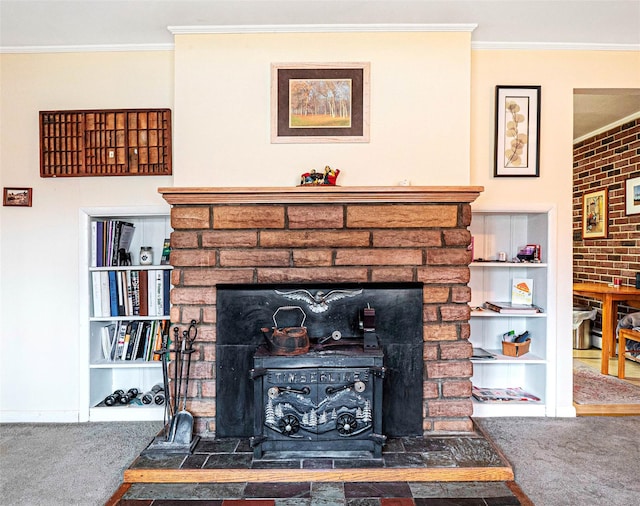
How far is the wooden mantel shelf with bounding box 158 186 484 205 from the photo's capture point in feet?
7.94

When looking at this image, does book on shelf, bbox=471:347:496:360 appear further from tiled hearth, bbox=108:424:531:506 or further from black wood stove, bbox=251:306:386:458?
black wood stove, bbox=251:306:386:458

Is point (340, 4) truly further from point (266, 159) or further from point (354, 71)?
point (266, 159)

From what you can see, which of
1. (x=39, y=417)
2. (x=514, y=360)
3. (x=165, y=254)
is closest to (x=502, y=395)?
(x=514, y=360)

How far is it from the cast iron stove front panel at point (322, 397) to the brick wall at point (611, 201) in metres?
3.66

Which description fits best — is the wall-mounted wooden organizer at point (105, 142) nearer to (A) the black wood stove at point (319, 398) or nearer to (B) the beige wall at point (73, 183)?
Result: (B) the beige wall at point (73, 183)

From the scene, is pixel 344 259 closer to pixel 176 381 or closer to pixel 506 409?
pixel 176 381

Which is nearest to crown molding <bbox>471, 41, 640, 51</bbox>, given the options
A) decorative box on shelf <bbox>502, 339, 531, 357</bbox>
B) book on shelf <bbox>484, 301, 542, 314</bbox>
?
book on shelf <bbox>484, 301, 542, 314</bbox>

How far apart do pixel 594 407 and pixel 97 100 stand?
406 centimetres

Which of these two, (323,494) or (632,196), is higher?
(632,196)

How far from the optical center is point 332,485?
2090mm

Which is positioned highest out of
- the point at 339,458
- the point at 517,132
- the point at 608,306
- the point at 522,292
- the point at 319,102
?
the point at 319,102

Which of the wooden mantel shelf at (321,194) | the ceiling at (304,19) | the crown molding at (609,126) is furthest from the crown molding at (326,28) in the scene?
the crown molding at (609,126)

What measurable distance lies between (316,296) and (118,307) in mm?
1448

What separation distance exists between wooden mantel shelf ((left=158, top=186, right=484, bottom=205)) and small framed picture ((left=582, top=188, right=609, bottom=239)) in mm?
3222
